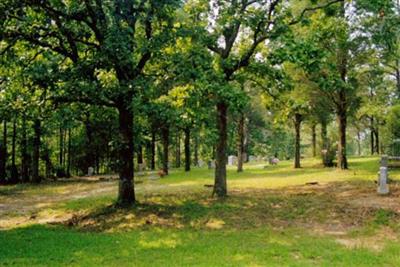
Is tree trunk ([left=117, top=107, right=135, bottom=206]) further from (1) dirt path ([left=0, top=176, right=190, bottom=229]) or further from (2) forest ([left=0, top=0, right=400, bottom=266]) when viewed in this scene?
(1) dirt path ([left=0, top=176, right=190, bottom=229])

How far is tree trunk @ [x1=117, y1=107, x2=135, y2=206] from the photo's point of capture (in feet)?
52.0

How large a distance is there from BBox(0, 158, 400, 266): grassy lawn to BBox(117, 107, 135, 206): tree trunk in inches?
23.2

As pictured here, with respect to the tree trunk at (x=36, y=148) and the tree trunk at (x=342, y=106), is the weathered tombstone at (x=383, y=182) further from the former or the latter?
the tree trunk at (x=36, y=148)

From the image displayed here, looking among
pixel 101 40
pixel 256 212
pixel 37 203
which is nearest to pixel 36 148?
pixel 37 203

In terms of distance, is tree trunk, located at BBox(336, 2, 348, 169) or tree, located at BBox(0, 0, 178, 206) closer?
tree, located at BBox(0, 0, 178, 206)

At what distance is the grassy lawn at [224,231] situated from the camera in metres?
8.93

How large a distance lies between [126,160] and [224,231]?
5307 mm

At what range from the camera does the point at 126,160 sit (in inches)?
623

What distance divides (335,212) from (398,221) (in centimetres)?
199

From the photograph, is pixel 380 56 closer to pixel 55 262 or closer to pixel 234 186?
pixel 234 186

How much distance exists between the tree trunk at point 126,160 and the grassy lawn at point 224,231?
588mm

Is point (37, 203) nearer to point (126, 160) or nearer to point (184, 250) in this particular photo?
point (126, 160)

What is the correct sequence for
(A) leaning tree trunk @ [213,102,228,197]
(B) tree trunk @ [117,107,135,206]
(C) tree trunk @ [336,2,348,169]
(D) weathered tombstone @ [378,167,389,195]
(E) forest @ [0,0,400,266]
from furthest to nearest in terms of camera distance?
(C) tree trunk @ [336,2,348,169] < (A) leaning tree trunk @ [213,102,228,197] < (B) tree trunk @ [117,107,135,206] < (D) weathered tombstone @ [378,167,389,195] < (E) forest @ [0,0,400,266]

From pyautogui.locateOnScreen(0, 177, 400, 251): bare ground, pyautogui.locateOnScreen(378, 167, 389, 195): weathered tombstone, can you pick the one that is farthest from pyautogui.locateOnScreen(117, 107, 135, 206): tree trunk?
pyautogui.locateOnScreen(378, 167, 389, 195): weathered tombstone
